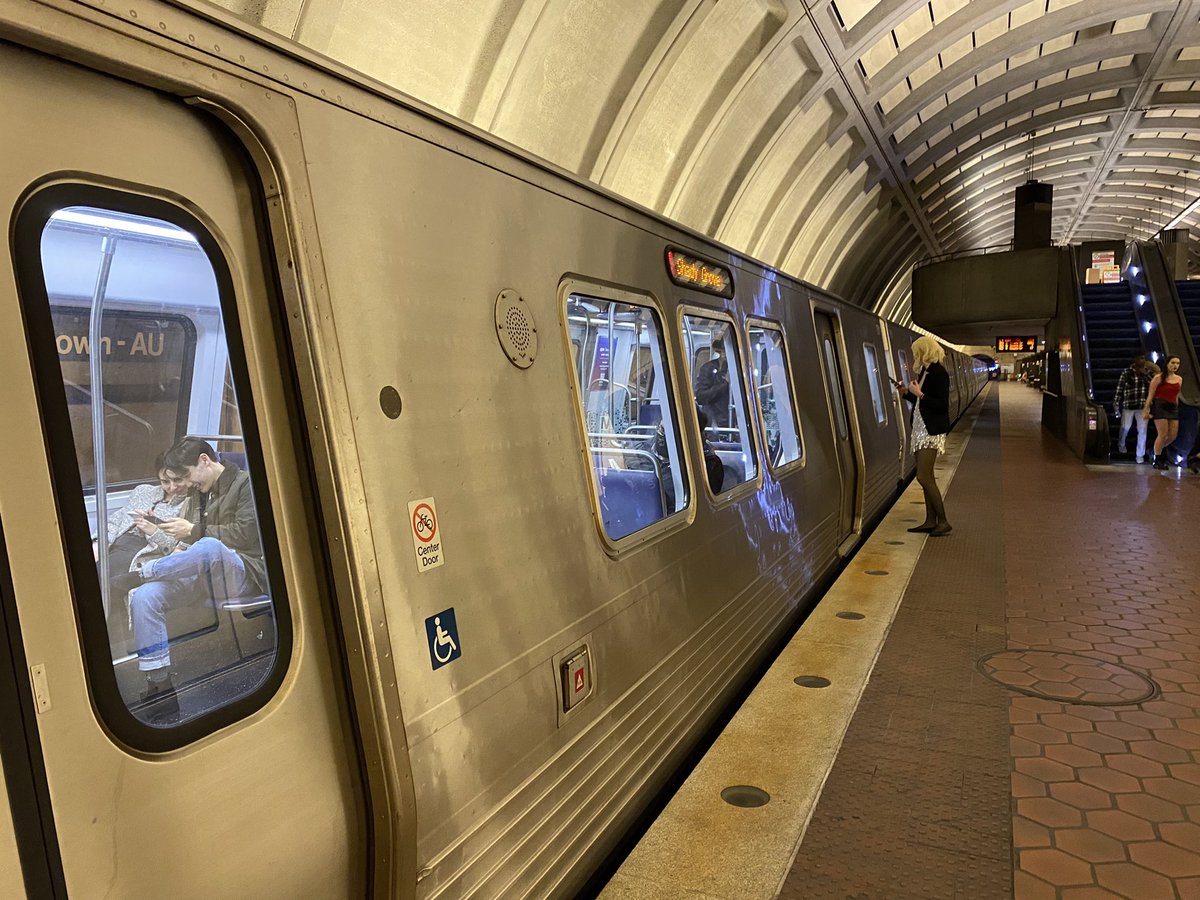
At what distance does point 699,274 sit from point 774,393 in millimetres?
1782

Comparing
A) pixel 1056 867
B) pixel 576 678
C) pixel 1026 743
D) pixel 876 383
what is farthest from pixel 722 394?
pixel 876 383

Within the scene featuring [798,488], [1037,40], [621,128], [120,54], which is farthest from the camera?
[1037,40]

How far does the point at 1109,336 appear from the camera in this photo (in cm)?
1772

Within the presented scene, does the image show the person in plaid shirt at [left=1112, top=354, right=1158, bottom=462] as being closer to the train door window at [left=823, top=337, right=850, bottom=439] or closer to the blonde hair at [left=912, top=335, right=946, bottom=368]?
the blonde hair at [left=912, top=335, right=946, bottom=368]

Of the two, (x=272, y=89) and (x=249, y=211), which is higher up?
(x=272, y=89)

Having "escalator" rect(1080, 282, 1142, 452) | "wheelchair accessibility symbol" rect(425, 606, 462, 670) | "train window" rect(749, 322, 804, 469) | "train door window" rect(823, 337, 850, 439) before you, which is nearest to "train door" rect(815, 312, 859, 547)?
"train door window" rect(823, 337, 850, 439)

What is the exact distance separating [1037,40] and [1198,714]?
1323 cm

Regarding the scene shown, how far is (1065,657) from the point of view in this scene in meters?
4.90

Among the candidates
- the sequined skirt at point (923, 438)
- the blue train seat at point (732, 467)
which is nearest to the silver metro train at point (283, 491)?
the blue train seat at point (732, 467)

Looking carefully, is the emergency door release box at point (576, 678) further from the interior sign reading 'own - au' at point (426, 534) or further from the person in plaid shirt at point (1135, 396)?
the person in plaid shirt at point (1135, 396)

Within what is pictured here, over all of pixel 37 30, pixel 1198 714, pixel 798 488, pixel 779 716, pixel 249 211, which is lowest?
pixel 1198 714

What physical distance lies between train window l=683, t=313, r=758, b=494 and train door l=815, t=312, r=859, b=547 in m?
2.61

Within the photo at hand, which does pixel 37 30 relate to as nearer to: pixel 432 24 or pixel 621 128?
pixel 432 24

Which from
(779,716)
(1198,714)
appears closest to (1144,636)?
(1198,714)
